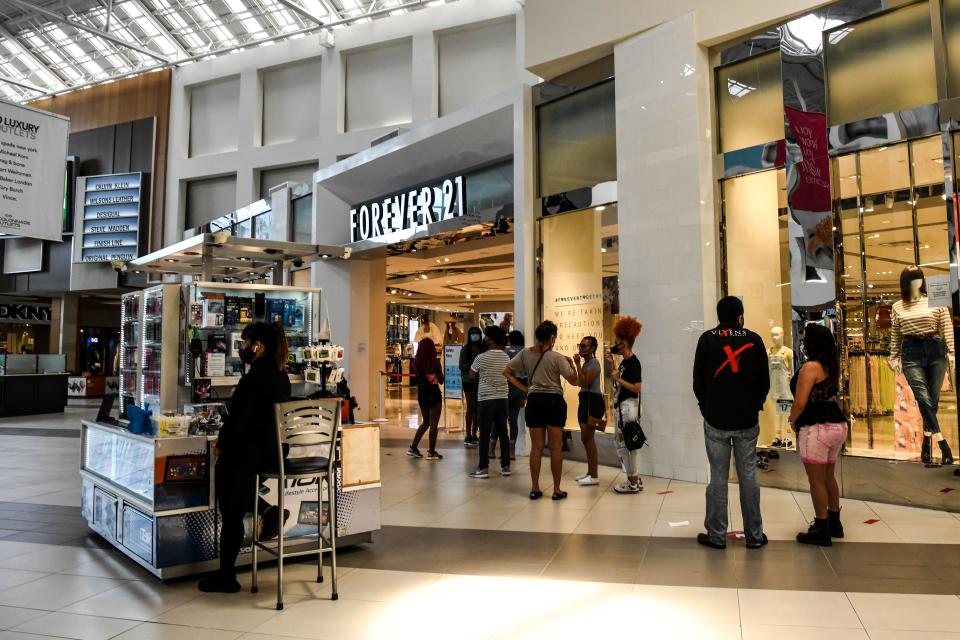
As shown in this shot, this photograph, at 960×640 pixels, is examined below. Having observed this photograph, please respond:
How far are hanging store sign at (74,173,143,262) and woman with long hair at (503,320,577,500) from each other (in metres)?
16.7

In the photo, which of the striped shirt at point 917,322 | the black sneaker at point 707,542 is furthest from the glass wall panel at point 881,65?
the black sneaker at point 707,542

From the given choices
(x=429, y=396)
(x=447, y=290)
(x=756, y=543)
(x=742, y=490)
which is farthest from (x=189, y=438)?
(x=447, y=290)

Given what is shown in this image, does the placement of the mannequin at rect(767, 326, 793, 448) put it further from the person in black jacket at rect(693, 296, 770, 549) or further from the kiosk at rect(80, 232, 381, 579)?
the kiosk at rect(80, 232, 381, 579)

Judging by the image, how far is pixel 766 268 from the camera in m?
6.58

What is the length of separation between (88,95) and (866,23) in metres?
22.0

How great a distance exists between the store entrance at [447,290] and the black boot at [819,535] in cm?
559

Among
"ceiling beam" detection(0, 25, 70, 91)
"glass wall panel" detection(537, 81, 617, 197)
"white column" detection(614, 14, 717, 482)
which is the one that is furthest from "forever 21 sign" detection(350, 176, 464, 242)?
"ceiling beam" detection(0, 25, 70, 91)

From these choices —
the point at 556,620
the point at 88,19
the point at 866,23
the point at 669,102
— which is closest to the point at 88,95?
the point at 88,19

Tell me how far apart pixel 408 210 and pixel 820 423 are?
8.00 m

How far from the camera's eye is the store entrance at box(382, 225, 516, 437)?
10.8m

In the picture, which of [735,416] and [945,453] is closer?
[735,416]

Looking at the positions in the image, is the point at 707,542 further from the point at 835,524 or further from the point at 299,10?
the point at 299,10

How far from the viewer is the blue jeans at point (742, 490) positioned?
434 cm

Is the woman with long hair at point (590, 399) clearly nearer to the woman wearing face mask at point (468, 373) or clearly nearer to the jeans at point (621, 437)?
the jeans at point (621, 437)
